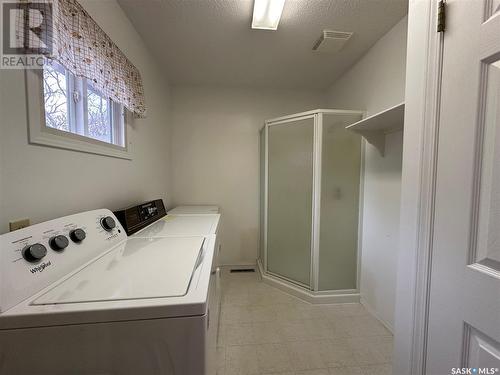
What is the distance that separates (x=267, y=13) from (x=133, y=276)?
185cm

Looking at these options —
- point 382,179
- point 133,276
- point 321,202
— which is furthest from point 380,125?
point 133,276

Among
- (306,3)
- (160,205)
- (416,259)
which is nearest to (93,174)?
(160,205)

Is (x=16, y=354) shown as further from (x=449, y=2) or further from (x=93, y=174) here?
(x=449, y=2)

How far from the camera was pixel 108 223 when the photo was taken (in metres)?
1.10

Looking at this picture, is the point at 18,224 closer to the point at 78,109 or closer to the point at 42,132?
the point at 42,132

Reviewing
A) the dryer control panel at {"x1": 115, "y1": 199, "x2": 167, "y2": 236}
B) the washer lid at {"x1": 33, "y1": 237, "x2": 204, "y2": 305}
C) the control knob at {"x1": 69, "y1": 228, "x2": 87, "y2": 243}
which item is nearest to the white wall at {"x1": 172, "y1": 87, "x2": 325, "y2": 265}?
the dryer control panel at {"x1": 115, "y1": 199, "x2": 167, "y2": 236}

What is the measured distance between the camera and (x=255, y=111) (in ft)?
9.32

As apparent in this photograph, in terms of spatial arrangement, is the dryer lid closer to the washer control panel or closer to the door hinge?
the washer control panel

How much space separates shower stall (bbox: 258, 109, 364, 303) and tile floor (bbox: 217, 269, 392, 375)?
221mm

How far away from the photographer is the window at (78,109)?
94 cm

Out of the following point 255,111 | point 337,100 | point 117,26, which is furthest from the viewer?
point 255,111

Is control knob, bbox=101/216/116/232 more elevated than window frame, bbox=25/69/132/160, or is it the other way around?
window frame, bbox=25/69/132/160

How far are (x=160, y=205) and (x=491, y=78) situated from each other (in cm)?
213

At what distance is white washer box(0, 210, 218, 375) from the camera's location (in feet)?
1.80
